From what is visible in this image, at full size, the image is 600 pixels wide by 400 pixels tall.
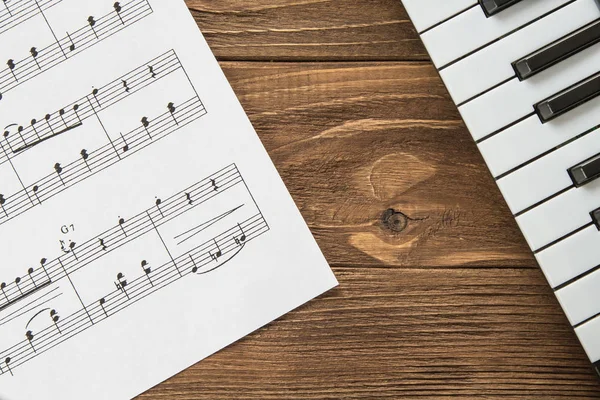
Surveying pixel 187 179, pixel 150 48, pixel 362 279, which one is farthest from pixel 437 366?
pixel 150 48

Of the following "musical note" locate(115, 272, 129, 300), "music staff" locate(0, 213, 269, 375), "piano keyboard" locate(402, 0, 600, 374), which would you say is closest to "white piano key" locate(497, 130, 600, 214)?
"piano keyboard" locate(402, 0, 600, 374)

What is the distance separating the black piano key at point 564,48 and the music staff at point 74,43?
35cm

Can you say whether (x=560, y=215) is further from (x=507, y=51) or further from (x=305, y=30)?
(x=305, y=30)

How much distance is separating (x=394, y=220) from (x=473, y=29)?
0.19 metres

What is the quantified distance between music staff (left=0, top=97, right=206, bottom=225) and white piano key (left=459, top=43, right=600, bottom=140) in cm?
25

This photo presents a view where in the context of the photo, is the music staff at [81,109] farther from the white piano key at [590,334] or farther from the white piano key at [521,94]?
the white piano key at [590,334]

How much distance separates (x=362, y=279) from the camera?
620mm

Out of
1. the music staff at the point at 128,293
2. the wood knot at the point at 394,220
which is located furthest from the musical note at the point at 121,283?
the wood knot at the point at 394,220

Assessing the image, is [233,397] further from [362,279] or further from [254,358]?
[362,279]

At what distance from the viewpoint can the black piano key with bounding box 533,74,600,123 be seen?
52 cm

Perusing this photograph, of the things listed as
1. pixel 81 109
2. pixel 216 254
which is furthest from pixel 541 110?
pixel 81 109

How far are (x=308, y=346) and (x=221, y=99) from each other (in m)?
0.25

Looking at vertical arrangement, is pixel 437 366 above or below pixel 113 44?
below

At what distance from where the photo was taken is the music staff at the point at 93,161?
0.62 m
